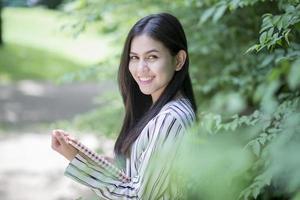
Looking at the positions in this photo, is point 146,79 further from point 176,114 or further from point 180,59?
point 176,114

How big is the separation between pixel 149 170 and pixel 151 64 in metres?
0.57

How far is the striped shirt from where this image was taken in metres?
2.04

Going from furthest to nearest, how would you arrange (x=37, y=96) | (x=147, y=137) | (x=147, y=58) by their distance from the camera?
1. (x=37, y=96)
2. (x=147, y=58)
3. (x=147, y=137)

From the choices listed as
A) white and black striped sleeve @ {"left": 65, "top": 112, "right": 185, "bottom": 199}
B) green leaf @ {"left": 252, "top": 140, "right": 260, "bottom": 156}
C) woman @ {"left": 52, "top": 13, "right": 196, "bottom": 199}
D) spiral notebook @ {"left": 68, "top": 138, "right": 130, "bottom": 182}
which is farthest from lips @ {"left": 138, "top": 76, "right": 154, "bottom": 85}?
green leaf @ {"left": 252, "top": 140, "right": 260, "bottom": 156}

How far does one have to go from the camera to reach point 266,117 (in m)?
2.46

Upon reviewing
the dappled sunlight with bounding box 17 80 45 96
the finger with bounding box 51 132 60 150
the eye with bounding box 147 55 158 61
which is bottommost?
the finger with bounding box 51 132 60 150

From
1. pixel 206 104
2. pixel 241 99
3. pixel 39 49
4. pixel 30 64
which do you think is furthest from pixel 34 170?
pixel 39 49

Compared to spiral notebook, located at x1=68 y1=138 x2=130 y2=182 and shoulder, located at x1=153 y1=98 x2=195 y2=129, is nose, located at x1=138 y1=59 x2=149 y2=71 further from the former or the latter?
spiral notebook, located at x1=68 y1=138 x2=130 y2=182

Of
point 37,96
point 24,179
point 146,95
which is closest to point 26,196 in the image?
point 24,179

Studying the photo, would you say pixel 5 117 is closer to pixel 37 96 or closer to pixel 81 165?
pixel 37 96

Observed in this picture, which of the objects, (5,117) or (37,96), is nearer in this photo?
(5,117)

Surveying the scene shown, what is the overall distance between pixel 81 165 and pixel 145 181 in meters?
0.33

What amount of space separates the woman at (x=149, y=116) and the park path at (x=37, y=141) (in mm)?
216

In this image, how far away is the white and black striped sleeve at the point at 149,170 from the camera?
2.03m
